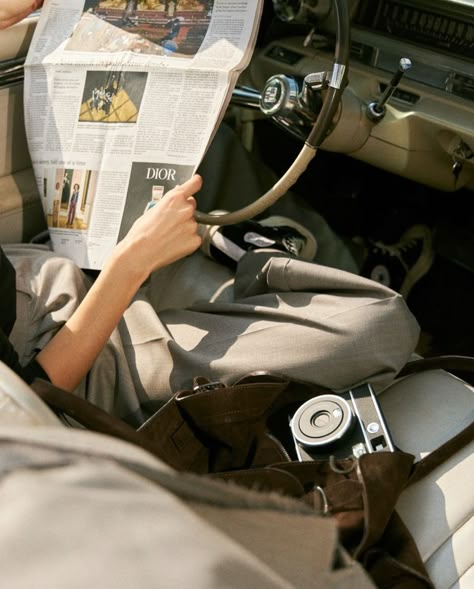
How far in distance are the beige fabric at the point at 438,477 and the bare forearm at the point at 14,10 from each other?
785mm

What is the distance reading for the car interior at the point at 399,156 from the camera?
779mm

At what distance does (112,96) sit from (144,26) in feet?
0.40

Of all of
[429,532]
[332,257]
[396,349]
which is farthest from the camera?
[332,257]

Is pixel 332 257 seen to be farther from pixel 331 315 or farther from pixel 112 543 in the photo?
pixel 112 543

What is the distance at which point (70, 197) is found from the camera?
105cm

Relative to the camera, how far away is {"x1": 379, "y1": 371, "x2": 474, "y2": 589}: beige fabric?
2.32 feet

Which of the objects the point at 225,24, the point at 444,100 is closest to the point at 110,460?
the point at 225,24

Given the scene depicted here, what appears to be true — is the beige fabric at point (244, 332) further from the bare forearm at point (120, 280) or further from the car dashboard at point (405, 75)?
the car dashboard at point (405, 75)

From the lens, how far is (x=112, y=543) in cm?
31

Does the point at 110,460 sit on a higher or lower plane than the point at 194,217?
higher

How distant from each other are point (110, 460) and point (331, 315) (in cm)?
53

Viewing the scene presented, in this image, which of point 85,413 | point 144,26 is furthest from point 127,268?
point 144,26

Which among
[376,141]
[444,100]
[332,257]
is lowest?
[332,257]

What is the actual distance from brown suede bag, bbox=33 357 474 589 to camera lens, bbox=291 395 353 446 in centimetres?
3
